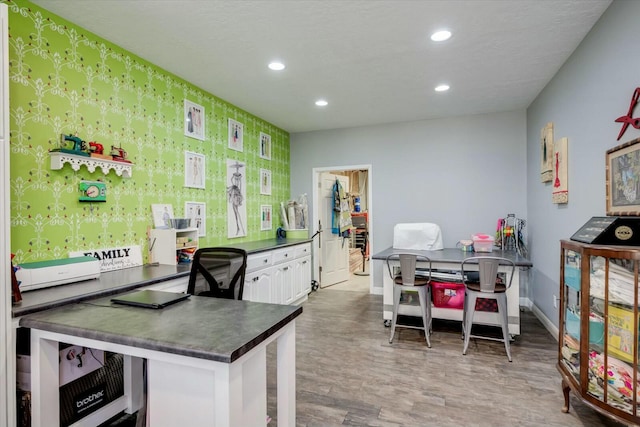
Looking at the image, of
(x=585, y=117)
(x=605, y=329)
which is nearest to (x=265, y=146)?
(x=585, y=117)

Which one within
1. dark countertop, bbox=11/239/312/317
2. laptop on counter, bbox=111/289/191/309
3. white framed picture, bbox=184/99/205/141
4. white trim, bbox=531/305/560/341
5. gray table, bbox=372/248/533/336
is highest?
white framed picture, bbox=184/99/205/141

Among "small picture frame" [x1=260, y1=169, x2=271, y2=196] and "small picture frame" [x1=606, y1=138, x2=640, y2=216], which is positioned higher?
"small picture frame" [x1=260, y1=169, x2=271, y2=196]

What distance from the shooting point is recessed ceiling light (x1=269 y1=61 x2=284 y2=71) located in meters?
3.04

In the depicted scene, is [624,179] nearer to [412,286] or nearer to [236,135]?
[412,286]

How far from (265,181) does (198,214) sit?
156 cm

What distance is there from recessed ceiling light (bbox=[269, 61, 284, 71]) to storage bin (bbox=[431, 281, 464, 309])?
2727mm

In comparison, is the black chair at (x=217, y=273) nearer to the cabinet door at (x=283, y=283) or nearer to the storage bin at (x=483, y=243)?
the cabinet door at (x=283, y=283)

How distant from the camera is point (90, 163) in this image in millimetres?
2365

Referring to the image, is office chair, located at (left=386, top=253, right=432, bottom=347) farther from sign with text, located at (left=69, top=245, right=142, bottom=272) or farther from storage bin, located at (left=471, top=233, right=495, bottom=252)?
sign with text, located at (left=69, top=245, right=142, bottom=272)

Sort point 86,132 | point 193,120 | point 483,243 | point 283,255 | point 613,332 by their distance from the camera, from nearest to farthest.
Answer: point 613,332
point 86,132
point 193,120
point 483,243
point 283,255

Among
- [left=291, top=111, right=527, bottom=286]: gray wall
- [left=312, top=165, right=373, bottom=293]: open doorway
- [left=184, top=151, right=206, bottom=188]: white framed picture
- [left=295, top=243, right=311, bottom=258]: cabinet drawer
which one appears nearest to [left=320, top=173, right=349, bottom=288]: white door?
[left=312, top=165, right=373, bottom=293]: open doorway

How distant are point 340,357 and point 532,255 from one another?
295 centimetres

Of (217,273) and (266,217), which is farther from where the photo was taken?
(266,217)

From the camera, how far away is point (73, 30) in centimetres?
235
